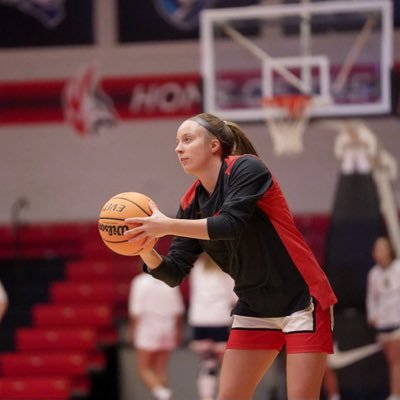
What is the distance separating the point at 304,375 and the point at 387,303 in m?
6.61

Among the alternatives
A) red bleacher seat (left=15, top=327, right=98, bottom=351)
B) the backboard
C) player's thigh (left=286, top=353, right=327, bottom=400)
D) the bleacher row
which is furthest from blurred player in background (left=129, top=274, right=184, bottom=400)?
player's thigh (left=286, top=353, right=327, bottom=400)

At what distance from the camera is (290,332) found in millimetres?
4371

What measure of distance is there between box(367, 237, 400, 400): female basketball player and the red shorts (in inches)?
249

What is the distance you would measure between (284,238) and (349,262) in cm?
716

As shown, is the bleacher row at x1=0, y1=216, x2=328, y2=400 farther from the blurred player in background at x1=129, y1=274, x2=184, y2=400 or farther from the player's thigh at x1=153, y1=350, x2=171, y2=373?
the blurred player in background at x1=129, y1=274, x2=184, y2=400

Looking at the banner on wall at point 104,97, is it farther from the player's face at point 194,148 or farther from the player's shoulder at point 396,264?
the player's face at point 194,148

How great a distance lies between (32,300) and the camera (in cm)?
1324

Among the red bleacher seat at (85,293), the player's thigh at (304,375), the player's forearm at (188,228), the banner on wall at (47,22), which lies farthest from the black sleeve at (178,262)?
the banner on wall at (47,22)

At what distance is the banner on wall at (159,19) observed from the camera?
13.5 m

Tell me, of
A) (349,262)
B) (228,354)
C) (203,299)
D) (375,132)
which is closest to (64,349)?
(203,299)

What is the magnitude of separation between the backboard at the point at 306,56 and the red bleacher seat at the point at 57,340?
353cm

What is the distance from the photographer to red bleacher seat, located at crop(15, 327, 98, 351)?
12.2 metres

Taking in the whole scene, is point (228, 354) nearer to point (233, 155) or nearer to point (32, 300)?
point (233, 155)

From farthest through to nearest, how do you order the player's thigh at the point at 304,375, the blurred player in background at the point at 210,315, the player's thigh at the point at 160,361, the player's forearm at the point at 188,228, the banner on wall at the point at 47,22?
the banner on wall at the point at 47,22 < the player's thigh at the point at 160,361 < the blurred player in background at the point at 210,315 < the player's thigh at the point at 304,375 < the player's forearm at the point at 188,228
